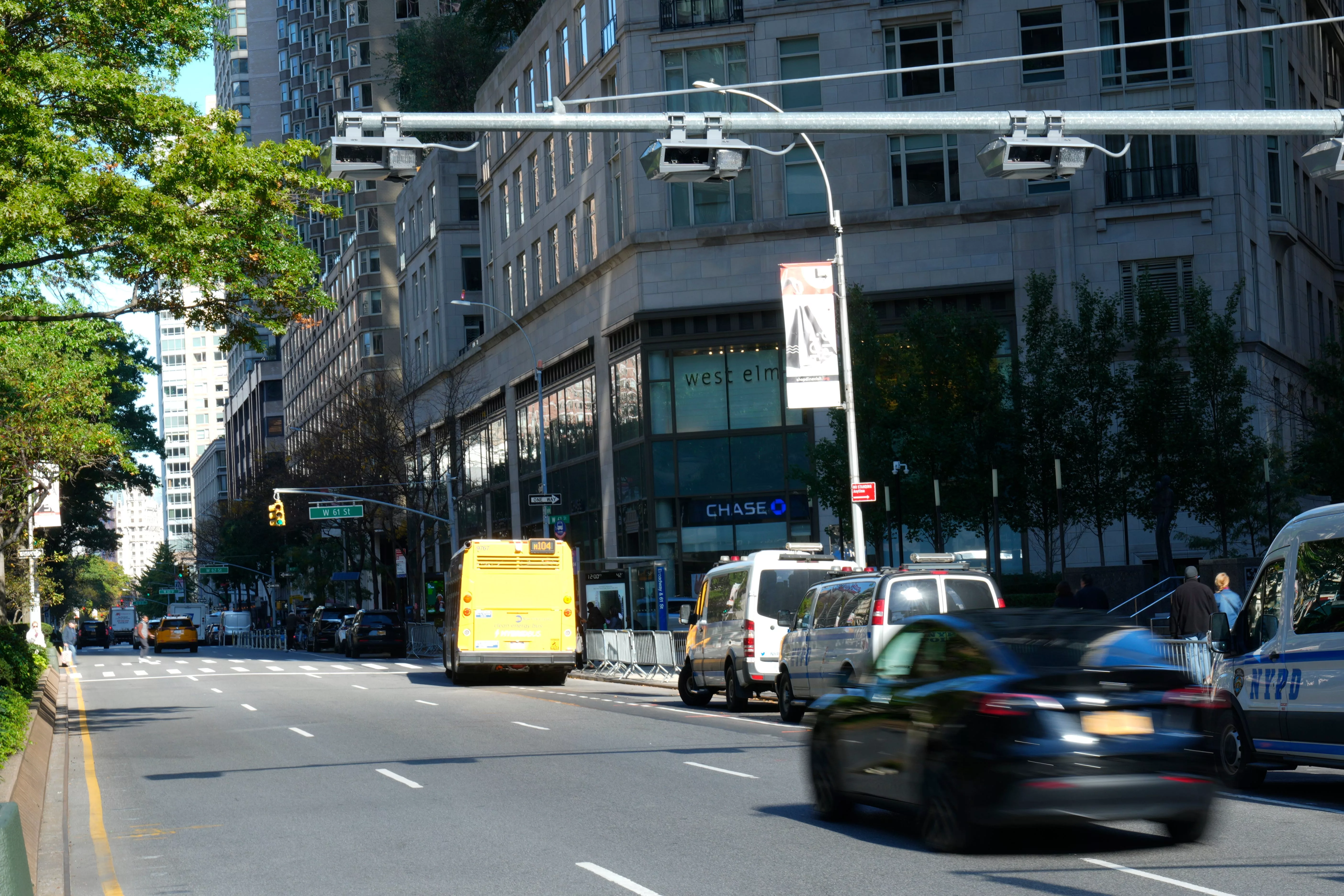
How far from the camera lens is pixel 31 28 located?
1941 cm

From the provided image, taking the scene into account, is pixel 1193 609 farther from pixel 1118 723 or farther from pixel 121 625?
pixel 121 625

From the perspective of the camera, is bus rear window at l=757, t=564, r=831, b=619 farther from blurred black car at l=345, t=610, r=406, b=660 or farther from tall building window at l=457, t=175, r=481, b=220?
tall building window at l=457, t=175, r=481, b=220

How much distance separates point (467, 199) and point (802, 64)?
30.7m

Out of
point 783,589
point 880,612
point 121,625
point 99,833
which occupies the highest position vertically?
point 783,589

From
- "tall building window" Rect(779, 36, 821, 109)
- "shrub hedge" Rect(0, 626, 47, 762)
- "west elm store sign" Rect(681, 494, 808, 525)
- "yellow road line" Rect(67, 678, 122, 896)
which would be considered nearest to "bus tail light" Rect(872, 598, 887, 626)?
"yellow road line" Rect(67, 678, 122, 896)

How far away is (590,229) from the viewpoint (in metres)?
53.5

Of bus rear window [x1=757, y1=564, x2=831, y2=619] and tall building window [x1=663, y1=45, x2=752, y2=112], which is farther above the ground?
tall building window [x1=663, y1=45, x2=752, y2=112]

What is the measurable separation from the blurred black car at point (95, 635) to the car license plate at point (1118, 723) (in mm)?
95685

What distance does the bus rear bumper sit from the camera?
32.9 m

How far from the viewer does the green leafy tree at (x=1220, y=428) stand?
1363 inches

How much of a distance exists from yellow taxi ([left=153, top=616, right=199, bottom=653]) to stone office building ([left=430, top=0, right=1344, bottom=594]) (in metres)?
28.7

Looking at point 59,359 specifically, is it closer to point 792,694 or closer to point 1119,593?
point 792,694

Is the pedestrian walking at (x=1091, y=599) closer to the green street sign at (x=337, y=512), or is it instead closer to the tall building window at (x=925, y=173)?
the tall building window at (x=925, y=173)

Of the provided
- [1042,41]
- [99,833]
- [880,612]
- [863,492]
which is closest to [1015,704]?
[99,833]
